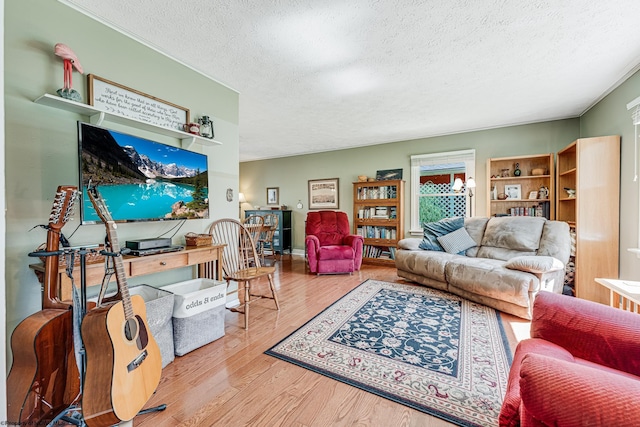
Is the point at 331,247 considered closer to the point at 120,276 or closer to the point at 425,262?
the point at 425,262

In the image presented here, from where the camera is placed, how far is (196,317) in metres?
2.03

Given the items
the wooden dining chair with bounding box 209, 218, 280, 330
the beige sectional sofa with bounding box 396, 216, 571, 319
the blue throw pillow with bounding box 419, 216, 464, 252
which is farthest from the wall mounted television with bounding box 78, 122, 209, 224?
the blue throw pillow with bounding box 419, 216, 464, 252

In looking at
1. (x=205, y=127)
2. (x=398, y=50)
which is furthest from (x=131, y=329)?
(x=398, y=50)

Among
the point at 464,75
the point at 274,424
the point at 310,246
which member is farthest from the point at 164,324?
the point at 464,75

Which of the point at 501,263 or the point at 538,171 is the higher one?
the point at 538,171

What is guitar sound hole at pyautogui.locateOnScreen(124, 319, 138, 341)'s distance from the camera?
1.26m

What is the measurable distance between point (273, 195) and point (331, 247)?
2.85 metres

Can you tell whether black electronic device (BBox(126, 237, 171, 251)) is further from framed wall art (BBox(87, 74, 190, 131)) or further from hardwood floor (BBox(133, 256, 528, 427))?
framed wall art (BBox(87, 74, 190, 131))

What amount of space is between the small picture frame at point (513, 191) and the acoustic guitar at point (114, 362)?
494cm

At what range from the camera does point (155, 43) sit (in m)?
2.21

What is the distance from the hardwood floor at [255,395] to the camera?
4.52 feet

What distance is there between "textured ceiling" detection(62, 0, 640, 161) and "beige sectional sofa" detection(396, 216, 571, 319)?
162 centimetres

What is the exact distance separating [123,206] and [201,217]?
658 mm

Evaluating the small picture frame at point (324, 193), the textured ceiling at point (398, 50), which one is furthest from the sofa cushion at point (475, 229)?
the small picture frame at point (324, 193)
